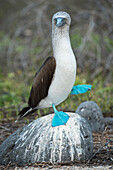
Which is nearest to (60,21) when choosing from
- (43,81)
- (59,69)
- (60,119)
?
(59,69)

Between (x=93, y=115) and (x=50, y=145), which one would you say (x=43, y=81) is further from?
(x=93, y=115)

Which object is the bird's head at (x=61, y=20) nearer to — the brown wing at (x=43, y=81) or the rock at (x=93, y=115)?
the brown wing at (x=43, y=81)

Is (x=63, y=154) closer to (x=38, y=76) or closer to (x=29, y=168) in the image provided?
(x=29, y=168)

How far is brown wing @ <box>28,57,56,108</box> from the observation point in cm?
301

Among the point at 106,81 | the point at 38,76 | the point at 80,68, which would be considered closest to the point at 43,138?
the point at 38,76

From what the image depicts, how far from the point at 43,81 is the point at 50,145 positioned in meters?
0.67

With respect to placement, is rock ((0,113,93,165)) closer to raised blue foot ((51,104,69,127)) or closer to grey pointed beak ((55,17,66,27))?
raised blue foot ((51,104,69,127))

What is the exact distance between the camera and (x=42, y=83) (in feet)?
10.3

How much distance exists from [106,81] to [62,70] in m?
4.16

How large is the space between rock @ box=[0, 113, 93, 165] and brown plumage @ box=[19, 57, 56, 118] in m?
0.28

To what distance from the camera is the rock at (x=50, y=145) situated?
3.00m

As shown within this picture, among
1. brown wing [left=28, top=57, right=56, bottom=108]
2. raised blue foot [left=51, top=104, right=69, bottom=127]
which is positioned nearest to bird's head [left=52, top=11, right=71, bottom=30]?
brown wing [left=28, top=57, right=56, bottom=108]

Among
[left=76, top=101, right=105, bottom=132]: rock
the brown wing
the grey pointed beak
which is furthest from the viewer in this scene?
[left=76, top=101, right=105, bottom=132]: rock

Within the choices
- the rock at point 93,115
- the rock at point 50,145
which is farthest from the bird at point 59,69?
the rock at point 93,115
